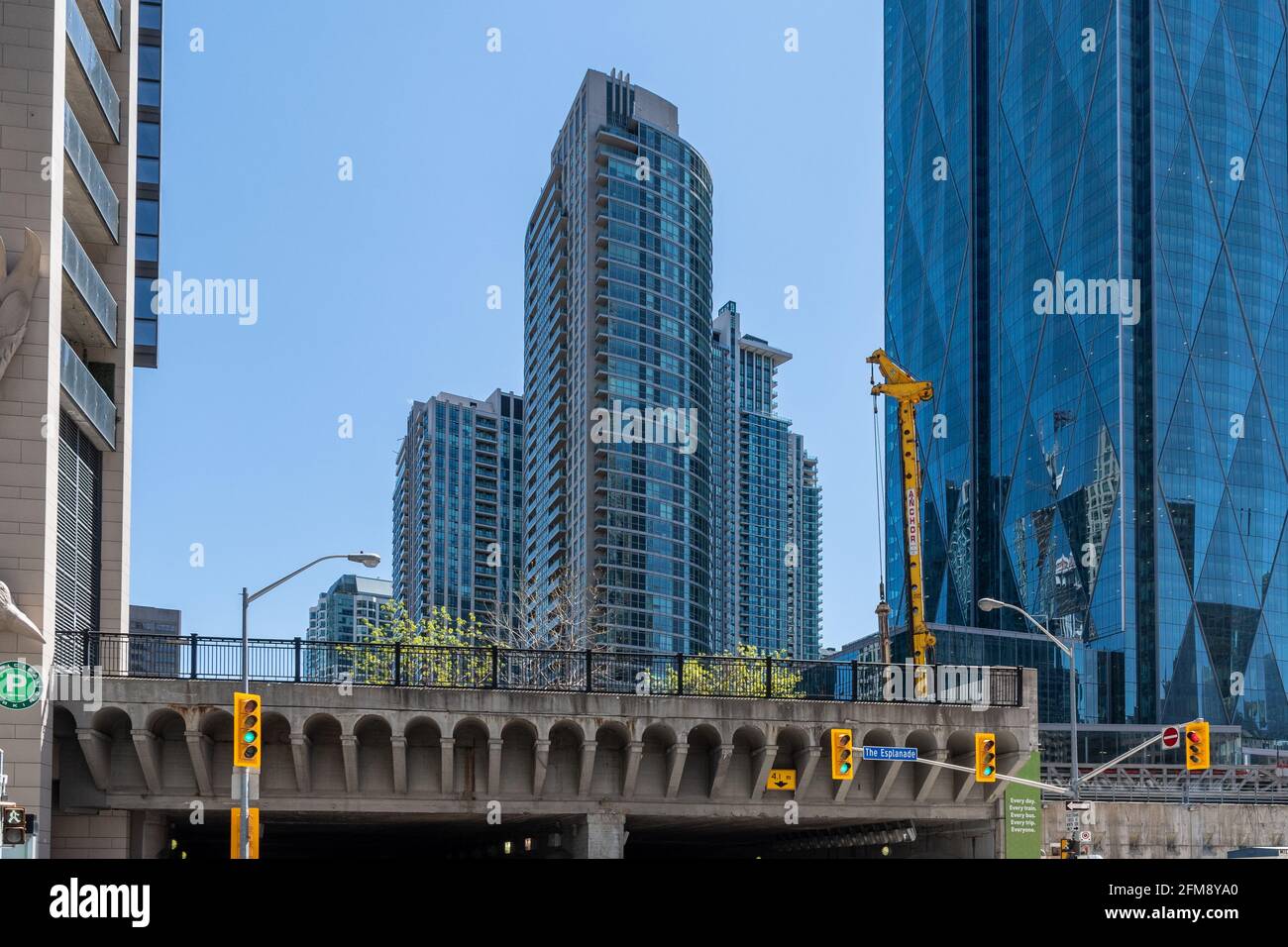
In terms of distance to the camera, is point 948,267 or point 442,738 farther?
point 948,267

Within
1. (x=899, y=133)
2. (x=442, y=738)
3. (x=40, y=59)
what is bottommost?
(x=442, y=738)

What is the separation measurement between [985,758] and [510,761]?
12992 mm

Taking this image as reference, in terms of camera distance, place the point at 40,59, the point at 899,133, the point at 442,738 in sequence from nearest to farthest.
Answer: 1. the point at 40,59
2. the point at 442,738
3. the point at 899,133

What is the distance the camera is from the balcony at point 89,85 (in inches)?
1426

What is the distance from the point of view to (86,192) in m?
37.0

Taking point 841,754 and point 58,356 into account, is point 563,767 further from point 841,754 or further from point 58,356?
point 58,356

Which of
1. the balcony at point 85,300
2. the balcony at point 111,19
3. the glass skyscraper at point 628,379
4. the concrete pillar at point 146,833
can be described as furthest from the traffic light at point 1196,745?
the glass skyscraper at point 628,379

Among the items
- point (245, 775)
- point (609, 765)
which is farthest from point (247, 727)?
point (609, 765)

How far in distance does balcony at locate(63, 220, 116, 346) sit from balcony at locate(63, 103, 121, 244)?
3.47ft

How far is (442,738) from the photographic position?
3659 centimetres
